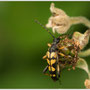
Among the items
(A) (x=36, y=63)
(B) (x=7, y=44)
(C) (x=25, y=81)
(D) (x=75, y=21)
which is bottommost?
(C) (x=25, y=81)

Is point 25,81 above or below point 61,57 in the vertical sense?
below

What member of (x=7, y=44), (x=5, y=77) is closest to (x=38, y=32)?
(x=7, y=44)

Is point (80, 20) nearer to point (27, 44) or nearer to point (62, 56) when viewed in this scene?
point (62, 56)

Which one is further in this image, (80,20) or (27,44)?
(27,44)

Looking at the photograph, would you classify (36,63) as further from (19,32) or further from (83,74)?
(83,74)

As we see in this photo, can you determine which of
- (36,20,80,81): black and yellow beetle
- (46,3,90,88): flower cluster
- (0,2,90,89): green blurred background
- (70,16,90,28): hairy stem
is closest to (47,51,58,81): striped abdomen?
(36,20,80,81): black and yellow beetle

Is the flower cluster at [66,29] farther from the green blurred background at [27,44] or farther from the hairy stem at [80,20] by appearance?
the green blurred background at [27,44]

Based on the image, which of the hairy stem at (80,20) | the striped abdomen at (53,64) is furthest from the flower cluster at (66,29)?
the striped abdomen at (53,64)

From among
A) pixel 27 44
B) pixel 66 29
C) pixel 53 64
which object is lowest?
pixel 53 64

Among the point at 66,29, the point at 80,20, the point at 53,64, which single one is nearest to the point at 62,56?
the point at 53,64
